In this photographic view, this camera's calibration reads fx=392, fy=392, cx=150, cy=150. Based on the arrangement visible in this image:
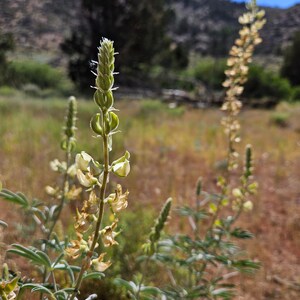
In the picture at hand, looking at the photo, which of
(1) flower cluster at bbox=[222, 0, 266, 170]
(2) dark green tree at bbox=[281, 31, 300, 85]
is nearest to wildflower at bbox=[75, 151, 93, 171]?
(1) flower cluster at bbox=[222, 0, 266, 170]

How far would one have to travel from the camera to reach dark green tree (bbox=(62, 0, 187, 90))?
44.2 feet

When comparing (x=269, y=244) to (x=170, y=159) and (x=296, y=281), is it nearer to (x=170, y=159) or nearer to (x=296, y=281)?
(x=296, y=281)

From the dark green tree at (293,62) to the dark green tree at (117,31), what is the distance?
13869mm

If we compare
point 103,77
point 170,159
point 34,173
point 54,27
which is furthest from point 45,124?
point 103,77

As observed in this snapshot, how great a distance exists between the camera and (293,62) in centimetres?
2845

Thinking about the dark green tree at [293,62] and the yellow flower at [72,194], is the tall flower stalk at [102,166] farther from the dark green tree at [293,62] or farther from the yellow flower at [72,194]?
the dark green tree at [293,62]

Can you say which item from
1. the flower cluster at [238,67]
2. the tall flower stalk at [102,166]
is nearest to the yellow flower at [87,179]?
the tall flower stalk at [102,166]

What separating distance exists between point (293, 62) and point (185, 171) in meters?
27.1

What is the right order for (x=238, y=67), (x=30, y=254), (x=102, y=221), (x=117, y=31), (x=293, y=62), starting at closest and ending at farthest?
(x=30, y=254) < (x=102, y=221) < (x=238, y=67) < (x=117, y=31) < (x=293, y=62)

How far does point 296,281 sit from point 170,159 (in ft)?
7.66

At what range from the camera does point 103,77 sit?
0.56 meters

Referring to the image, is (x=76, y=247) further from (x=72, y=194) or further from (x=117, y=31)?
(x=117, y=31)

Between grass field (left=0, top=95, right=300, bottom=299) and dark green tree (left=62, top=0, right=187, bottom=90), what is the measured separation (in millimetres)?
6963

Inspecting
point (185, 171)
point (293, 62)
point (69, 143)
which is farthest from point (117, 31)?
point (293, 62)
